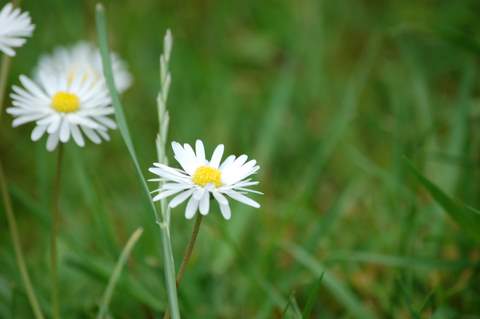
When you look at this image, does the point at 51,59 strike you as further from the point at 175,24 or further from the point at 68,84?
the point at 175,24

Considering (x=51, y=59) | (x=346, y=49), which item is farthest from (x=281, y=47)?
(x=51, y=59)

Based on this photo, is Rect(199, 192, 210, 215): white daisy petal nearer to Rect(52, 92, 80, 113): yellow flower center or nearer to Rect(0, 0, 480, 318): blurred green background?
Rect(0, 0, 480, 318): blurred green background

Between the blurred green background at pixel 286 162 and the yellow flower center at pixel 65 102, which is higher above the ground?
the blurred green background at pixel 286 162

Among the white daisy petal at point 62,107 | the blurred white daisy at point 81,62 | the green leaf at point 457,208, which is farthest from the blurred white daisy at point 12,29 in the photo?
the green leaf at point 457,208

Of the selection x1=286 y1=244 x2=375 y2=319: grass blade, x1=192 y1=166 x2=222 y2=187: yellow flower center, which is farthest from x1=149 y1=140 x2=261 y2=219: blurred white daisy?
x1=286 y1=244 x2=375 y2=319: grass blade

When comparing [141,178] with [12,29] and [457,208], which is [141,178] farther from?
[457,208]

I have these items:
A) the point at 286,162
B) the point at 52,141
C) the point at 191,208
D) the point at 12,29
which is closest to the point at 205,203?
the point at 191,208

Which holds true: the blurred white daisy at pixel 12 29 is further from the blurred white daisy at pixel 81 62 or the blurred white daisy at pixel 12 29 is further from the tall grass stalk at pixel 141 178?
the blurred white daisy at pixel 81 62
